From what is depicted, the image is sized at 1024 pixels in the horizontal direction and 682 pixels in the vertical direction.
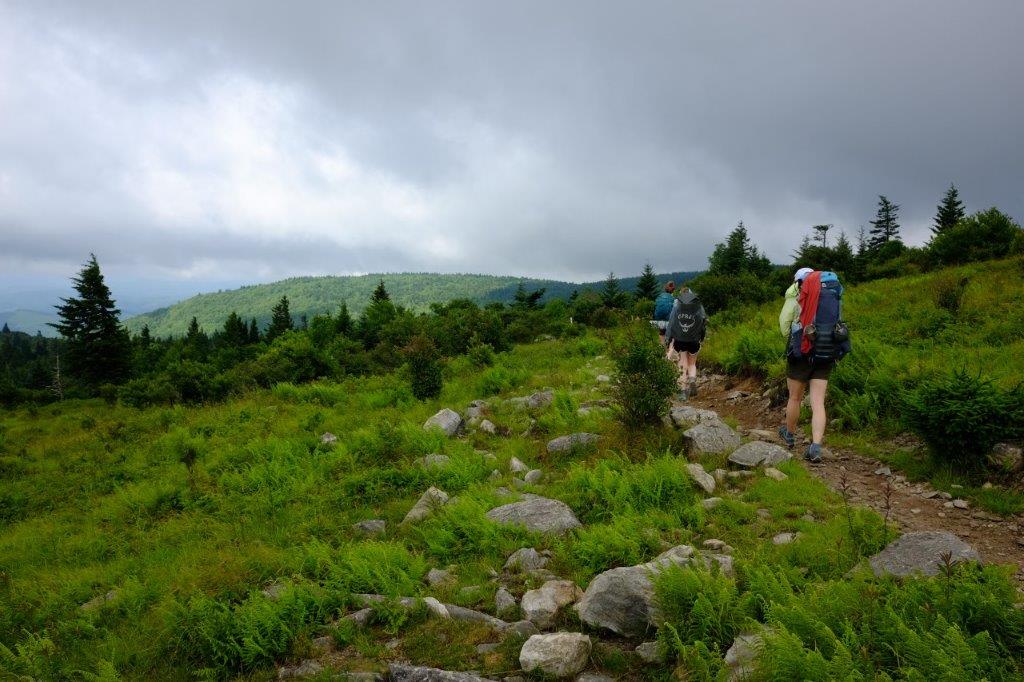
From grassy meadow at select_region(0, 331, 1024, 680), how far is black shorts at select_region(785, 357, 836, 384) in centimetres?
163

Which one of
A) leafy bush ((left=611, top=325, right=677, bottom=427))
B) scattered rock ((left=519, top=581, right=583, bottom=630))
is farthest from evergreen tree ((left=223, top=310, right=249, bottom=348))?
scattered rock ((left=519, top=581, right=583, bottom=630))

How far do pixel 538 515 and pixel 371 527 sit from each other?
2.25 meters

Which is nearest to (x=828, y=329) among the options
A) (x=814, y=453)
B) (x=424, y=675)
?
(x=814, y=453)

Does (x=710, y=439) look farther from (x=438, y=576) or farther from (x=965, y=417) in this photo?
(x=438, y=576)

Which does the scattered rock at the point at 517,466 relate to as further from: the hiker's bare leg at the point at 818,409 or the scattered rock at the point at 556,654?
the hiker's bare leg at the point at 818,409

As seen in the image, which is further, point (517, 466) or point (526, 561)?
point (517, 466)

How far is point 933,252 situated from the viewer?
24375 millimetres

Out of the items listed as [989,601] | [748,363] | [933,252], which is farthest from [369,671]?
[933,252]

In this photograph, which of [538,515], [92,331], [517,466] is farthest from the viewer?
[92,331]

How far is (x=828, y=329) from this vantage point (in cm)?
696

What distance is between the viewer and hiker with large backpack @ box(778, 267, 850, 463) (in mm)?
6941

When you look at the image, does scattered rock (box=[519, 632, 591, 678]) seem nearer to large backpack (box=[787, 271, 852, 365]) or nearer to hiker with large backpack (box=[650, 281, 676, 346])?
large backpack (box=[787, 271, 852, 365])

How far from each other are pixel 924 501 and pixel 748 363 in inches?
234

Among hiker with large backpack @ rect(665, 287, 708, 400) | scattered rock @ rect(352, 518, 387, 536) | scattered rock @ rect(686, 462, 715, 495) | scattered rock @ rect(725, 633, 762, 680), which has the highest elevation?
hiker with large backpack @ rect(665, 287, 708, 400)
